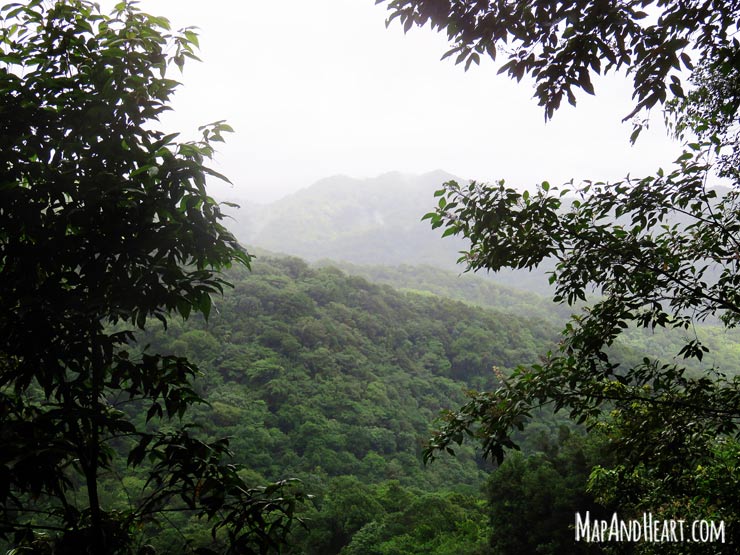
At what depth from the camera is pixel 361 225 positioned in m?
150

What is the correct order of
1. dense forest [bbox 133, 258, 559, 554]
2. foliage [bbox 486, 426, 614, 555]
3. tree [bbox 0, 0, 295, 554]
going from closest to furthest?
tree [bbox 0, 0, 295, 554] < foliage [bbox 486, 426, 614, 555] < dense forest [bbox 133, 258, 559, 554]

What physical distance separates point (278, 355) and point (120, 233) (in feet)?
97.9

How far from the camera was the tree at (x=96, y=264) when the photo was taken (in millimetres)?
1788

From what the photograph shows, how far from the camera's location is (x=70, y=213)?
73.6 inches

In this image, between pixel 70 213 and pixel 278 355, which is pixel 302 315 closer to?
pixel 278 355

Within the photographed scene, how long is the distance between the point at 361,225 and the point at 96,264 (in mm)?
149274

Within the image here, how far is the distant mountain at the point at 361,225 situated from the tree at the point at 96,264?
101582mm

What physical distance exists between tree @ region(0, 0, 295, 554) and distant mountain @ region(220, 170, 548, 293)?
102 m

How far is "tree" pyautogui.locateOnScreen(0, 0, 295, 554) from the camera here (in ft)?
5.87

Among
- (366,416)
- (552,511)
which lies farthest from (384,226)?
(552,511)

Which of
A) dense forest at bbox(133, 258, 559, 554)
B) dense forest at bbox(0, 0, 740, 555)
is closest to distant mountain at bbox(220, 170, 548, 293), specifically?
dense forest at bbox(133, 258, 559, 554)

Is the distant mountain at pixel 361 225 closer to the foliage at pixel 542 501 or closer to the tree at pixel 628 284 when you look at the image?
the foliage at pixel 542 501

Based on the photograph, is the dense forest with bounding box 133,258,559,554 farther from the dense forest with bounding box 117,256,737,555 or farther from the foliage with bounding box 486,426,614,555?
the foliage with bounding box 486,426,614,555

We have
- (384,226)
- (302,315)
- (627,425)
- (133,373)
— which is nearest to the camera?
(133,373)
